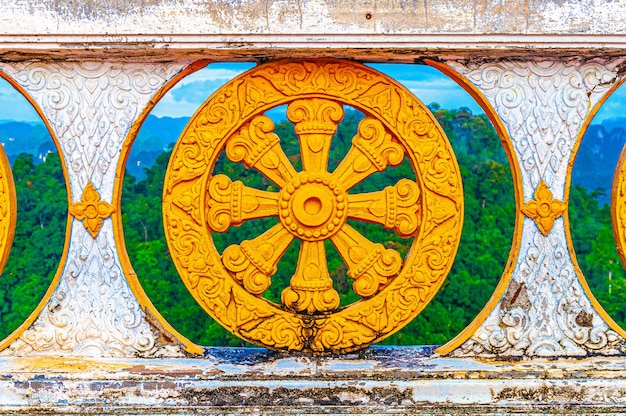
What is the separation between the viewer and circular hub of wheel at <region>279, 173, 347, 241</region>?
13.2ft

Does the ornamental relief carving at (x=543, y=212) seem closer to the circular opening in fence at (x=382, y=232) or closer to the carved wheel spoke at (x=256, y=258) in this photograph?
the carved wheel spoke at (x=256, y=258)

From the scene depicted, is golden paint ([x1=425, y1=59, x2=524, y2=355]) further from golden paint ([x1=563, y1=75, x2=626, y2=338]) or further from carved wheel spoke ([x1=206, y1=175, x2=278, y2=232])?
carved wheel spoke ([x1=206, y1=175, x2=278, y2=232])

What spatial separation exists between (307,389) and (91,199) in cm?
116

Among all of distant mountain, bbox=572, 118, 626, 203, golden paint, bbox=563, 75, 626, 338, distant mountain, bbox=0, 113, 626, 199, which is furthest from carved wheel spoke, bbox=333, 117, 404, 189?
distant mountain, bbox=572, 118, 626, 203

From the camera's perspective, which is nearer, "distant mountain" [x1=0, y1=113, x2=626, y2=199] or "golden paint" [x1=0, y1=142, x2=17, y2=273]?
"golden paint" [x1=0, y1=142, x2=17, y2=273]

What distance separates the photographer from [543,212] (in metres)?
4.02

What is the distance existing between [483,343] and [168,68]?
5.59 feet

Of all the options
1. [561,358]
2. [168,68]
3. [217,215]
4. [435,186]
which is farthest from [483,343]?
[168,68]

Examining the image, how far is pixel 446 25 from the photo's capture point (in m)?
3.84

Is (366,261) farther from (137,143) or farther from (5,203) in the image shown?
(137,143)

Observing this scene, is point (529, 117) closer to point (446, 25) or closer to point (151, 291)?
point (446, 25)

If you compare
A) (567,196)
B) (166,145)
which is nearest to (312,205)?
(567,196)

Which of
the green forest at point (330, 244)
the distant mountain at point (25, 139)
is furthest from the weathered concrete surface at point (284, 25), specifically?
the distant mountain at point (25, 139)

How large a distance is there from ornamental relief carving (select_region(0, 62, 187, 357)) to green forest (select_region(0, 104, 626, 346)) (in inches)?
172
